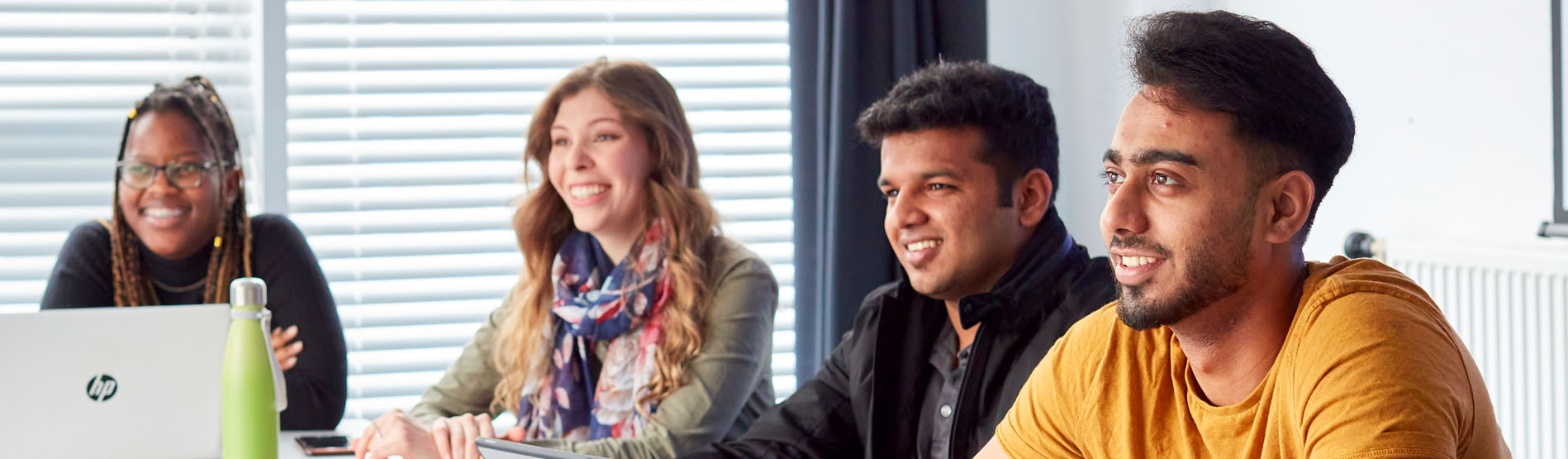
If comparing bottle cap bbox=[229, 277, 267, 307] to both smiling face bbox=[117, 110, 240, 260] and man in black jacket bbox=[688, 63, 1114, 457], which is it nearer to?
man in black jacket bbox=[688, 63, 1114, 457]

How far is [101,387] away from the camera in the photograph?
5.41 ft

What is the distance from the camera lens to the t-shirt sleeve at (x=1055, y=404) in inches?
52.9

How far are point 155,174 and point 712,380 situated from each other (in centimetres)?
112

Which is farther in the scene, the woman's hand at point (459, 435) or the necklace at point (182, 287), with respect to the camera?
the necklace at point (182, 287)

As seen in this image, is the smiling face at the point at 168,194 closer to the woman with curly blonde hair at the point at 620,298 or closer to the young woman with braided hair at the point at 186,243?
the young woman with braided hair at the point at 186,243

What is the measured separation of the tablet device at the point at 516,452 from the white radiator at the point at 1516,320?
1778 millimetres

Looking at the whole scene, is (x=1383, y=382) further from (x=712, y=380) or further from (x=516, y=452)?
(x=712, y=380)

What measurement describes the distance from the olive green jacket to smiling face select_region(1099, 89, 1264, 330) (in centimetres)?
108

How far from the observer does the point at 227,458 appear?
150 centimetres

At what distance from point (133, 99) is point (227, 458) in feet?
6.50

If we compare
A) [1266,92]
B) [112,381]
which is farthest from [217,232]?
[1266,92]

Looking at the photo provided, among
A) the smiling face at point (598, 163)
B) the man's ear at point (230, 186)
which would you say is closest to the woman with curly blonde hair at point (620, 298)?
the smiling face at point (598, 163)

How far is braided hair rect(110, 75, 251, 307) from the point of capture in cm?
239

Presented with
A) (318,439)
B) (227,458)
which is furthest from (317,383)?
(227,458)
